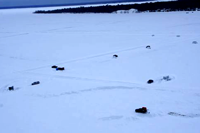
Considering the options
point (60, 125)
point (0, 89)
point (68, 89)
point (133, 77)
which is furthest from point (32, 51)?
point (60, 125)

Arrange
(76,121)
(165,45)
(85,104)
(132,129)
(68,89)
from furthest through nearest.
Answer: (165,45) < (68,89) < (85,104) < (76,121) < (132,129)

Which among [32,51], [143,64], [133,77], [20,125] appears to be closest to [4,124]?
[20,125]

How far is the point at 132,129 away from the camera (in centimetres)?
342

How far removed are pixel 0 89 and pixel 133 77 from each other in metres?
3.37

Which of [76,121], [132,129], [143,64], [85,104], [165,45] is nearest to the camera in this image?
[132,129]

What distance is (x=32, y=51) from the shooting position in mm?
8969

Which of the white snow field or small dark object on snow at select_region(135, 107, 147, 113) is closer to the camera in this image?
the white snow field

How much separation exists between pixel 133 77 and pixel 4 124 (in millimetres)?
3185

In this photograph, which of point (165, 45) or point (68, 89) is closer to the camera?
point (68, 89)

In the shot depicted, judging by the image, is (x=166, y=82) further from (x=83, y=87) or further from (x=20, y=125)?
(x=20, y=125)

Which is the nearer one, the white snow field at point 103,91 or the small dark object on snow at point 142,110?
the white snow field at point 103,91

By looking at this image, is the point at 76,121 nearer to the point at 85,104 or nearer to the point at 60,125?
the point at 60,125

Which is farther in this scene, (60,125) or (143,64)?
(143,64)

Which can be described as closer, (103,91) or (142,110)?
(142,110)
